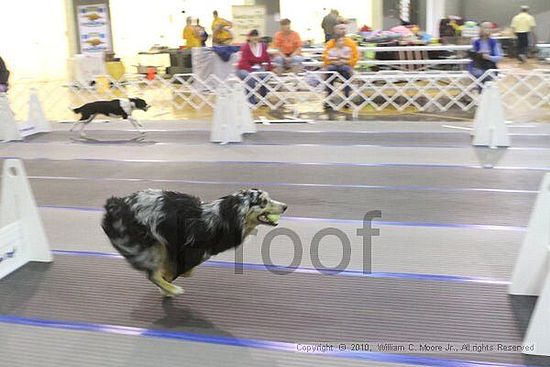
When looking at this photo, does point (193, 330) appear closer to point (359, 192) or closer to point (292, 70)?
point (359, 192)

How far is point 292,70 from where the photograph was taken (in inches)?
397

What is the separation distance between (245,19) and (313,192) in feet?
28.6

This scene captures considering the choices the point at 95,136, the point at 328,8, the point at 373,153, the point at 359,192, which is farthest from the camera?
the point at 328,8

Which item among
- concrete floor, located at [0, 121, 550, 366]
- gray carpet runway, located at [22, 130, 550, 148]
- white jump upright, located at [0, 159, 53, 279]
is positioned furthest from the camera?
gray carpet runway, located at [22, 130, 550, 148]

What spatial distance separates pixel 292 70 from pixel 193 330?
26.3ft

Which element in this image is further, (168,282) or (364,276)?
(364,276)

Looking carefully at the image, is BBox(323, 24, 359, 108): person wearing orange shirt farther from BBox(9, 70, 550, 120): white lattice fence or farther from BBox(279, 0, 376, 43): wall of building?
BBox(279, 0, 376, 43): wall of building

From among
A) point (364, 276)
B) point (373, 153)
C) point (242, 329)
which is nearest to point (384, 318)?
point (364, 276)

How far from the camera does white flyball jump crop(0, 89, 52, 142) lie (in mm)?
7789

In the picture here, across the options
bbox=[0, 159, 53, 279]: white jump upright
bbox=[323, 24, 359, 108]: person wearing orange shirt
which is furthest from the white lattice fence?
bbox=[0, 159, 53, 279]: white jump upright

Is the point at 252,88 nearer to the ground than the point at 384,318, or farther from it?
farther from it

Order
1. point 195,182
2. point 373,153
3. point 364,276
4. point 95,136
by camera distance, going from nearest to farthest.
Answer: point 364,276, point 195,182, point 373,153, point 95,136

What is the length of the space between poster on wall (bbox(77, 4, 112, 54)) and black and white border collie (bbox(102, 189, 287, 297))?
15.5 meters

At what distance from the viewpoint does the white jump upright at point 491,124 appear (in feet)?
20.1
